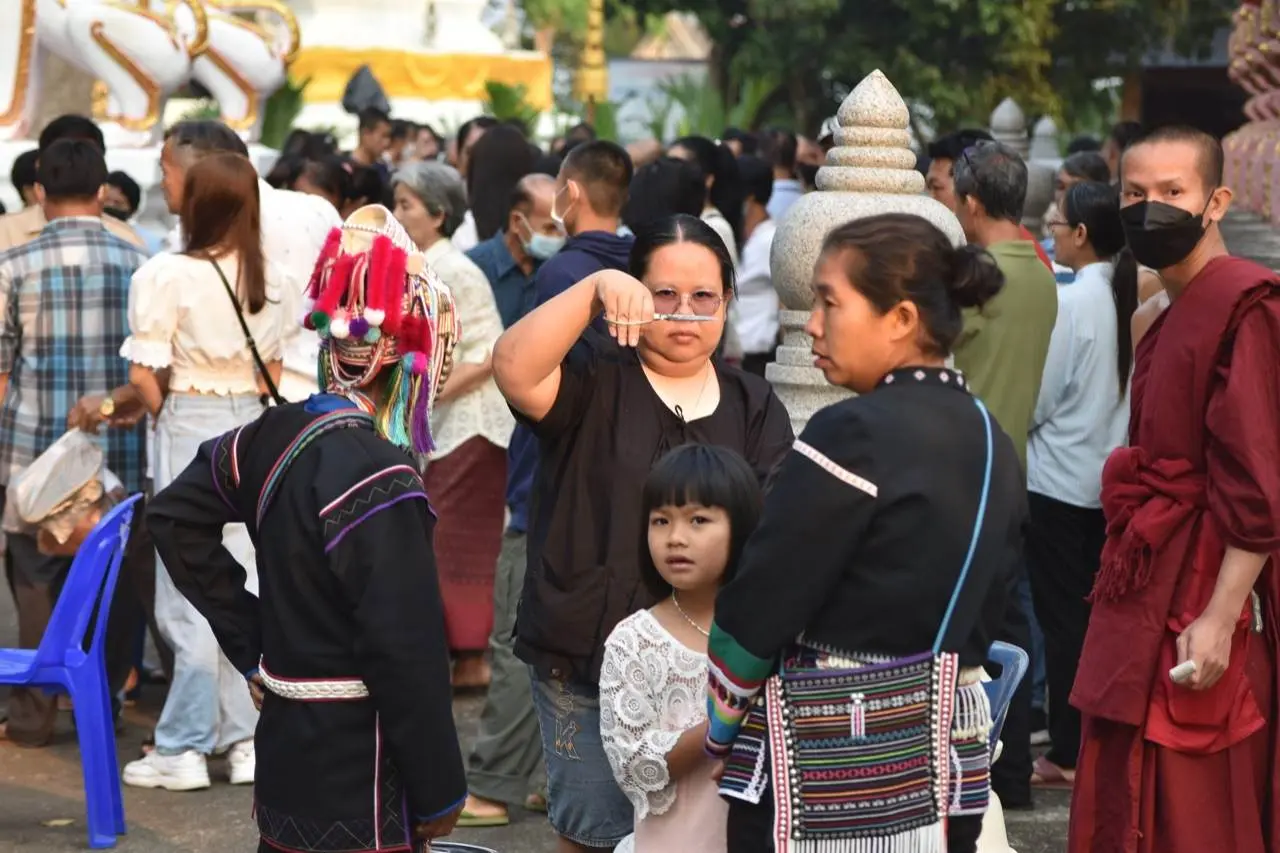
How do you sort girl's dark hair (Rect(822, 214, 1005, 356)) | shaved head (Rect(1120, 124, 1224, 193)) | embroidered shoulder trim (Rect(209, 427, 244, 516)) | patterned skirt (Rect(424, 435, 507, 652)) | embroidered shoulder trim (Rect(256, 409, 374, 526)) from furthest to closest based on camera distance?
patterned skirt (Rect(424, 435, 507, 652)) → shaved head (Rect(1120, 124, 1224, 193)) → embroidered shoulder trim (Rect(209, 427, 244, 516)) → embroidered shoulder trim (Rect(256, 409, 374, 526)) → girl's dark hair (Rect(822, 214, 1005, 356))

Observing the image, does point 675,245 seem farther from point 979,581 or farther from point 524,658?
point 979,581

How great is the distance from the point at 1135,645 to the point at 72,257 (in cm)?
410

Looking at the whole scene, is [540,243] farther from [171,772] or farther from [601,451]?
[601,451]

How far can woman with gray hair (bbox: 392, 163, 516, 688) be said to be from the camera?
25.3 feet

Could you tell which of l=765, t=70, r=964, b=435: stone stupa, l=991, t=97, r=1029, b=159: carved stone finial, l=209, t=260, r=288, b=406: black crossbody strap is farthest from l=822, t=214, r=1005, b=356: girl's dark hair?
l=991, t=97, r=1029, b=159: carved stone finial

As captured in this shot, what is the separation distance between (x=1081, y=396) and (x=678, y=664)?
3243 mm

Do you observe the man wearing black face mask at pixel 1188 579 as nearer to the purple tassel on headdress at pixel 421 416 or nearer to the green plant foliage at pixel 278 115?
the purple tassel on headdress at pixel 421 416

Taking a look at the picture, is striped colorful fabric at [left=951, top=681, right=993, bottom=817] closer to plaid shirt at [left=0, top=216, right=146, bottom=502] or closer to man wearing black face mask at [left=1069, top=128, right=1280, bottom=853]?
man wearing black face mask at [left=1069, top=128, right=1280, bottom=853]

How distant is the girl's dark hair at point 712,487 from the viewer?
3.98m

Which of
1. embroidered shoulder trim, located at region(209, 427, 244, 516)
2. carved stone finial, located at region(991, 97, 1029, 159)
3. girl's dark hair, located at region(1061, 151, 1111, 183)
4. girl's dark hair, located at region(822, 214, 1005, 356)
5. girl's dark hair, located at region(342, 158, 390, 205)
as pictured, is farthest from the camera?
carved stone finial, located at region(991, 97, 1029, 159)

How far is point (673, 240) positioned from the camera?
4516 millimetres

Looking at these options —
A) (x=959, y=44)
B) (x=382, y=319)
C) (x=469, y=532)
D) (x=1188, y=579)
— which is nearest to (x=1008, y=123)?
(x=469, y=532)

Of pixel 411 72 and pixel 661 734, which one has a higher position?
pixel 411 72

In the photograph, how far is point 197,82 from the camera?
13695 millimetres
